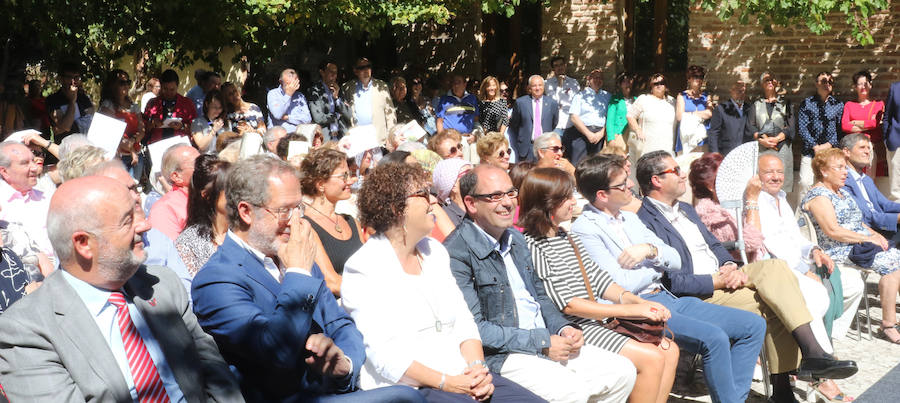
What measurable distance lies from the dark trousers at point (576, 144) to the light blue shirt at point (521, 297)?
24.4 feet

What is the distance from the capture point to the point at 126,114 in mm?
8547

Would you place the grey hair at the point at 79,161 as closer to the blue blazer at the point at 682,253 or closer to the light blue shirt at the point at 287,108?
the blue blazer at the point at 682,253

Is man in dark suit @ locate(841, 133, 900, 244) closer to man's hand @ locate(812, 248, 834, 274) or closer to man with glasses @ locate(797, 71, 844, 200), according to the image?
man's hand @ locate(812, 248, 834, 274)

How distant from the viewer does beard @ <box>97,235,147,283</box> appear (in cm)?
302

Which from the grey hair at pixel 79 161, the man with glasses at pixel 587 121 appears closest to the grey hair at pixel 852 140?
the man with glasses at pixel 587 121

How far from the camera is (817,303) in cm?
600

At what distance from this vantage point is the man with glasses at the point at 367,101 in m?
11.0

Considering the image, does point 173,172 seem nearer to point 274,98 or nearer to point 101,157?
point 101,157

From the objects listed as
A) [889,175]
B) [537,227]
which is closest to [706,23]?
[889,175]

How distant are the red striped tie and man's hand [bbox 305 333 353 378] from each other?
1.99 ft

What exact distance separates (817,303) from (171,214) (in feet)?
13.6

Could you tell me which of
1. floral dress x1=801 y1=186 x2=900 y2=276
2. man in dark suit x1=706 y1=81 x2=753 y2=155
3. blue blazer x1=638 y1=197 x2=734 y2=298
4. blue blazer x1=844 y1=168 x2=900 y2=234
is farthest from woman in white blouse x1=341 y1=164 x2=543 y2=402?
man in dark suit x1=706 y1=81 x2=753 y2=155

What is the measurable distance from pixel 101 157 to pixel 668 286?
11.2 ft

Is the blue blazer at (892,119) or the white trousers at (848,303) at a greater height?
the blue blazer at (892,119)
